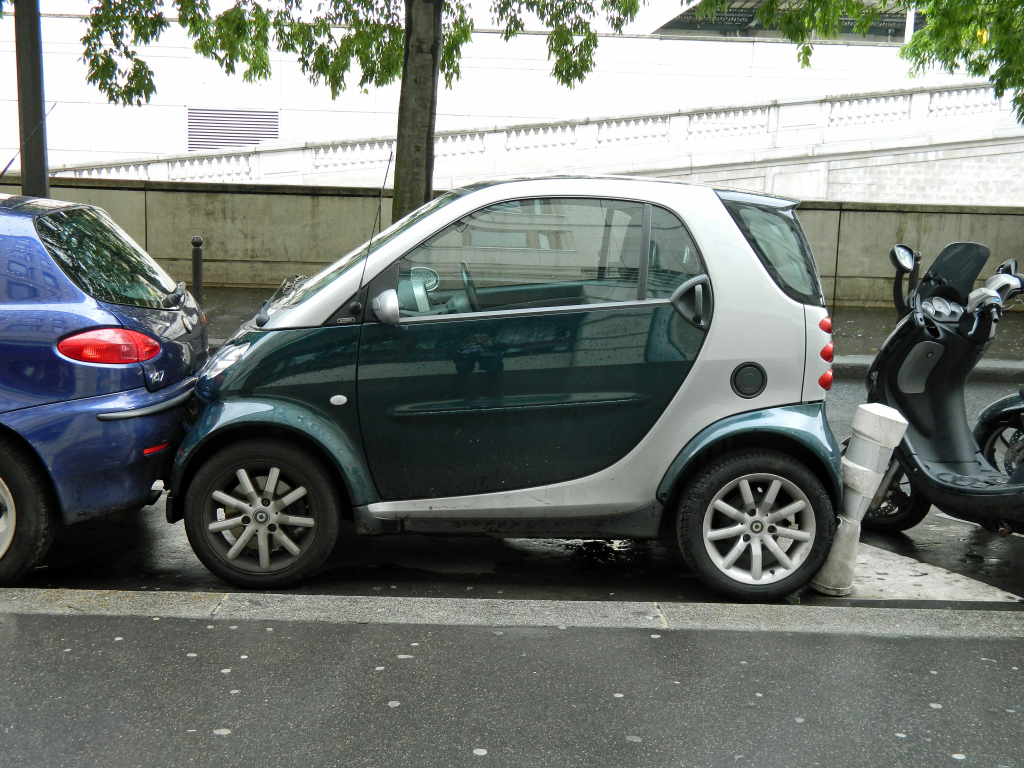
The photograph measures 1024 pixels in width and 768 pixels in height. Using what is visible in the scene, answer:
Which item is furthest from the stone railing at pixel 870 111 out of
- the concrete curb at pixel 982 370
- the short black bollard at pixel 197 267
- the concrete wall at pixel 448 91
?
the short black bollard at pixel 197 267

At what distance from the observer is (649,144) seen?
2455 cm

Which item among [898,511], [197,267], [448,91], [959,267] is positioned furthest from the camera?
[448,91]

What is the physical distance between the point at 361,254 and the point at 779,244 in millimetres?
1797

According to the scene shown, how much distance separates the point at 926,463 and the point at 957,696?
6.06 ft

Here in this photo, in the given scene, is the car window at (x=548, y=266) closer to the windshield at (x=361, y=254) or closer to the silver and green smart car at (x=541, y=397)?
the silver and green smart car at (x=541, y=397)

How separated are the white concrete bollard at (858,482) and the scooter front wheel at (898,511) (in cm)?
90

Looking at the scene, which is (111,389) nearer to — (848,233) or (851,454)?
(851,454)

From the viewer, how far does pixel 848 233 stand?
14.1 metres

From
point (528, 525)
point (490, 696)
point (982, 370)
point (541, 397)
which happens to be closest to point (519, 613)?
point (528, 525)

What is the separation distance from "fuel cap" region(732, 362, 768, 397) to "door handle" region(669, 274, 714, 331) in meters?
0.23

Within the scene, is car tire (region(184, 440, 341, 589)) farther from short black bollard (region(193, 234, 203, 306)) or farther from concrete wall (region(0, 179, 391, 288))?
concrete wall (region(0, 179, 391, 288))

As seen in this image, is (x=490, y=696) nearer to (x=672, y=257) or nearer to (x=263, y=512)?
(x=263, y=512)

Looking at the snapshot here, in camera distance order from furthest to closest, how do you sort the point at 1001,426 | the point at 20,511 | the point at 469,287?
1. the point at 1001,426
2. the point at 469,287
3. the point at 20,511

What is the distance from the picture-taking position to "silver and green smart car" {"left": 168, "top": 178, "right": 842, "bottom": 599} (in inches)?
167
